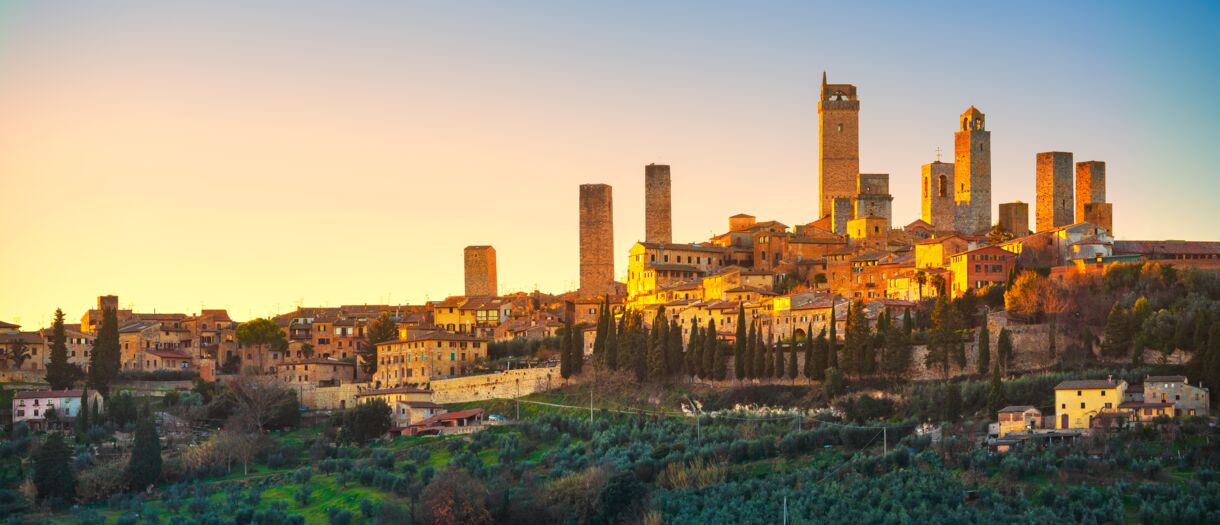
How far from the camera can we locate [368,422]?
182 feet

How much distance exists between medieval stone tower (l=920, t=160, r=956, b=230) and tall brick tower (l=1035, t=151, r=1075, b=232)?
4.44 m

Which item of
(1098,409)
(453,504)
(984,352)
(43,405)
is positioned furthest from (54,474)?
(1098,409)

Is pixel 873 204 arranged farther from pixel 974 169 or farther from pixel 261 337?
→ pixel 261 337

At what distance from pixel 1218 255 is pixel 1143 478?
57.1ft

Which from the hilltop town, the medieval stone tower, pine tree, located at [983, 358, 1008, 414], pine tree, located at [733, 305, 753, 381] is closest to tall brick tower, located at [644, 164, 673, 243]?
the hilltop town

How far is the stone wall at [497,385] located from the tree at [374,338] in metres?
4.37

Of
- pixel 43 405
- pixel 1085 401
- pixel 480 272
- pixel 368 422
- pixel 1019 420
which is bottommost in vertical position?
pixel 368 422

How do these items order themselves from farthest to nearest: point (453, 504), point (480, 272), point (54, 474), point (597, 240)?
1. point (480, 272)
2. point (597, 240)
3. point (54, 474)
4. point (453, 504)

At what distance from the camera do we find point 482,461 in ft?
164

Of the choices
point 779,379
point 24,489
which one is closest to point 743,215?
point 779,379

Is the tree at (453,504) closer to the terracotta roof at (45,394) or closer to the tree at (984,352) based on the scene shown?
the tree at (984,352)

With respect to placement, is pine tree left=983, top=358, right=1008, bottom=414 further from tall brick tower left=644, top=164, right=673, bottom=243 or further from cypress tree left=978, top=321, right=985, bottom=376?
tall brick tower left=644, top=164, right=673, bottom=243

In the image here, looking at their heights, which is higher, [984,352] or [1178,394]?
[984,352]

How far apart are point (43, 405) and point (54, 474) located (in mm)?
8176
